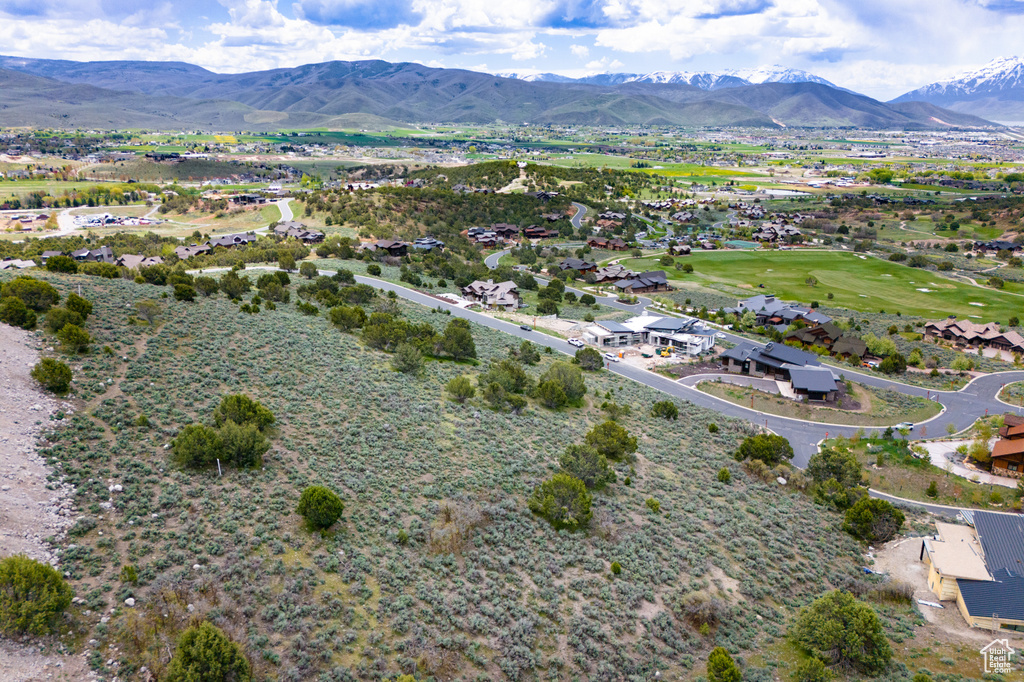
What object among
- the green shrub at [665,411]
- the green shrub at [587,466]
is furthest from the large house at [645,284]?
the green shrub at [587,466]

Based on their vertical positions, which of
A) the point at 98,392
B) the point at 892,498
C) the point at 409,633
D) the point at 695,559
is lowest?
the point at 892,498

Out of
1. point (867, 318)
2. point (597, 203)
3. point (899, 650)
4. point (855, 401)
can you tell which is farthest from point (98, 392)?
point (597, 203)

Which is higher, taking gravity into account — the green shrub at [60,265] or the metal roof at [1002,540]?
the green shrub at [60,265]

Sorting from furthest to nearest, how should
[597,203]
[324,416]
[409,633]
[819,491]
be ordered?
1. [597,203]
2. [819,491]
3. [324,416]
4. [409,633]

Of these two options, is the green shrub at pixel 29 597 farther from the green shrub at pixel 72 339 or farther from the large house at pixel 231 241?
the large house at pixel 231 241

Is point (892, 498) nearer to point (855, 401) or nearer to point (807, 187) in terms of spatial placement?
point (855, 401)

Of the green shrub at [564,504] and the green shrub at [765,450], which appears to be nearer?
the green shrub at [564,504]

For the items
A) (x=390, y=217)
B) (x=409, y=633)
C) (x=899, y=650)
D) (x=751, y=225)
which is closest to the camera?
(x=409, y=633)

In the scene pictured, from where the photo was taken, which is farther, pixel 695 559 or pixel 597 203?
pixel 597 203
